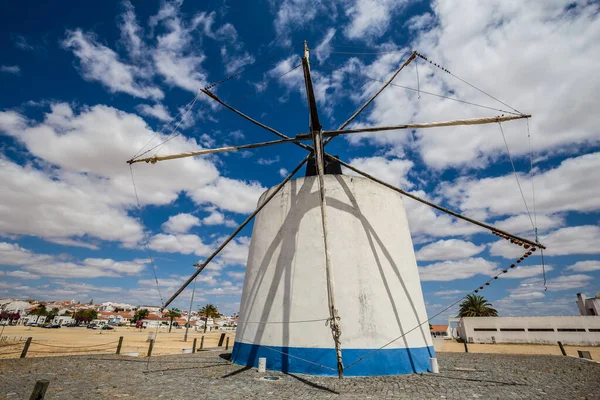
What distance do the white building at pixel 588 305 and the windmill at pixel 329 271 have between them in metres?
45.1

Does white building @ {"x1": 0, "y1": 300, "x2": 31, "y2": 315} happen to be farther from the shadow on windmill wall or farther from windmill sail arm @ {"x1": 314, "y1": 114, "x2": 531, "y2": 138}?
windmill sail arm @ {"x1": 314, "y1": 114, "x2": 531, "y2": 138}

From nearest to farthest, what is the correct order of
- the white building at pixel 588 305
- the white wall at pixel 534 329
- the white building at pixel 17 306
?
1. the white wall at pixel 534 329
2. the white building at pixel 588 305
3. the white building at pixel 17 306

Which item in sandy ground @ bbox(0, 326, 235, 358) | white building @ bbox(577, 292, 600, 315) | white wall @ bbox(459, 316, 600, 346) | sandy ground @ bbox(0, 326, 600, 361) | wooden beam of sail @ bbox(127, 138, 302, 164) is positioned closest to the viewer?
wooden beam of sail @ bbox(127, 138, 302, 164)

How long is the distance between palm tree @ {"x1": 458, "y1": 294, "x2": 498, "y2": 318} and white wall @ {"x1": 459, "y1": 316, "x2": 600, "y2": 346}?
9.48 m

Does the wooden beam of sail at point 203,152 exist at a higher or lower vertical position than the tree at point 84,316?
higher

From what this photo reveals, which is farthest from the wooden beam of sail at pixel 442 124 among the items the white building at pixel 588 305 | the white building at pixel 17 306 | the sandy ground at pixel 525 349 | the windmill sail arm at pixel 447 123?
the white building at pixel 17 306

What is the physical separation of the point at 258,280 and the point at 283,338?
267 centimetres

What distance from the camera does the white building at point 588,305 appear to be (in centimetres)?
3925

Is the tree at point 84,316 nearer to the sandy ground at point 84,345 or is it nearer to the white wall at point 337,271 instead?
the sandy ground at point 84,345

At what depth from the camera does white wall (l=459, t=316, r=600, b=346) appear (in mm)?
34188

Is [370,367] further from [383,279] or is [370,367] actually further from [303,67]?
[303,67]

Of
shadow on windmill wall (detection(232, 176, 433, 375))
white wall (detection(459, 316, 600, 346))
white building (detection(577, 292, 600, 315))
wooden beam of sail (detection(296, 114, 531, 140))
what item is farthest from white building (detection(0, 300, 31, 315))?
white building (detection(577, 292, 600, 315))

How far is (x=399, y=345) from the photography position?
10.7 metres

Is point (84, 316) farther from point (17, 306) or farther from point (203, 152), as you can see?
point (203, 152)
